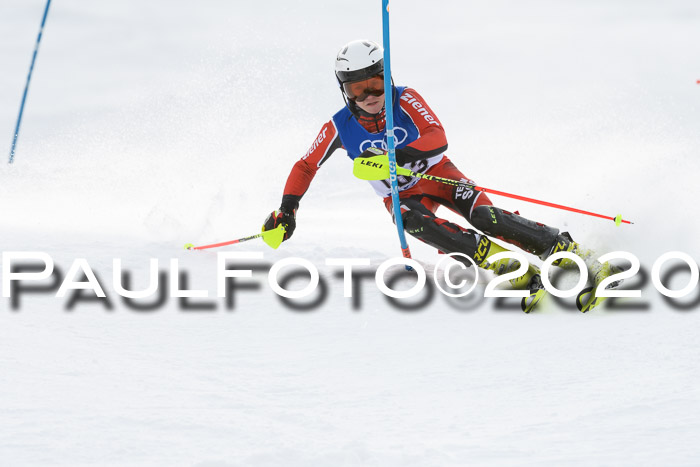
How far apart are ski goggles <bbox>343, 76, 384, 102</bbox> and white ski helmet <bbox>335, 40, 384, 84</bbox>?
0.03 m

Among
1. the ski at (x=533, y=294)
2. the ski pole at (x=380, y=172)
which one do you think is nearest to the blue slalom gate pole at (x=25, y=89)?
the ski pole at (x=380, y=172)

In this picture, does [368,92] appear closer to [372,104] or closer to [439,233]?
[372,104]

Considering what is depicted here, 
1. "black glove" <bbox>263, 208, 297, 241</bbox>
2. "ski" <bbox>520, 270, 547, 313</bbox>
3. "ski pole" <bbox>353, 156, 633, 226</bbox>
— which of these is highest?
"ski pole" <bbox>353, 156, 633, 226</bbox>

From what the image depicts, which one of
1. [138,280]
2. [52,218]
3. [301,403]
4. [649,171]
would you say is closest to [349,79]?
[138,280]

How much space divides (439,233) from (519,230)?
495 millimetres

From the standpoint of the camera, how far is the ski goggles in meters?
4.79

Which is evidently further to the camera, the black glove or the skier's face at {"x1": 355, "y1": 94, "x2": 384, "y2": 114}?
the black glove

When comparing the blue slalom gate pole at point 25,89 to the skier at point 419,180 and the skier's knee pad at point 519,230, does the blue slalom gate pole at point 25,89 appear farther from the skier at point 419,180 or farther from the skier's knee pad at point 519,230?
the skier's knee pad at point 519,230

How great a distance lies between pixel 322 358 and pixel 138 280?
7.03 feet

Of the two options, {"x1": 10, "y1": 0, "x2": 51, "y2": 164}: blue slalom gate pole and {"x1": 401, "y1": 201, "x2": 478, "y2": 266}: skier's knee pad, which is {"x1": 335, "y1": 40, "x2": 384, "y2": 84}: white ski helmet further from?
{"x1": 10, "y1": 0, "x2": 51, "y2": 164}: blue slalom gate pole

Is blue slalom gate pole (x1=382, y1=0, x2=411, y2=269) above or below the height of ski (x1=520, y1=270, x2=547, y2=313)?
above

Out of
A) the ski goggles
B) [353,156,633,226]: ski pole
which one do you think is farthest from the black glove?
the ski goggles

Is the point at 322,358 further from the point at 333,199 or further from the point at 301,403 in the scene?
the point at 333,199

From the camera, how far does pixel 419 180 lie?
16.6ft
